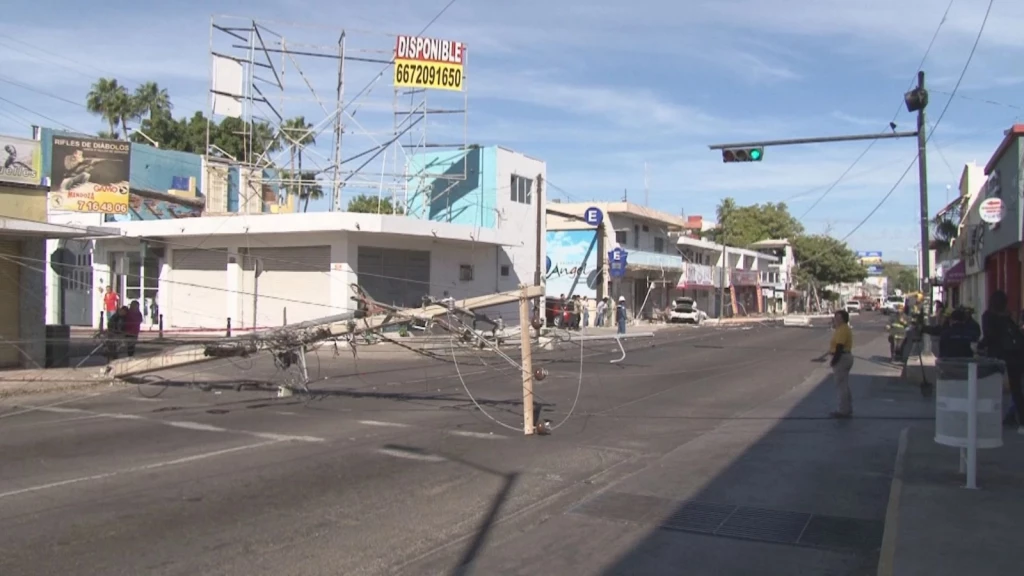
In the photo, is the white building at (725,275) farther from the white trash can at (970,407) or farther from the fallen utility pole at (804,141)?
the white trash can at (970,407)

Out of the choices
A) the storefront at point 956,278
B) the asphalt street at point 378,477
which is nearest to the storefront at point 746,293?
the storefront at point 956,278

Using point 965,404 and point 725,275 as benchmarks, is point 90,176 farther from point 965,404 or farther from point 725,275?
point 725,275

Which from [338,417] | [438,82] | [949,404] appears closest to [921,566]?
[949,404]

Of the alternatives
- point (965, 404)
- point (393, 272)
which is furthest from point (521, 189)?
point (965, 404)

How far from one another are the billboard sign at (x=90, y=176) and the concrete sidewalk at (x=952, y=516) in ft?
90.2

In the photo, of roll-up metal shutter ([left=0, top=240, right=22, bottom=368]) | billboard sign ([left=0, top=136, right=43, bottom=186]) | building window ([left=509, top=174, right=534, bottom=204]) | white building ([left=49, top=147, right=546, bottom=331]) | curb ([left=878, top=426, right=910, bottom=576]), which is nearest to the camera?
curb ([left=878, top=426, right=910, bottom=576])

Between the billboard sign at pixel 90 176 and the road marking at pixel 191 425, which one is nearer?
the road marking at pixel 191 425

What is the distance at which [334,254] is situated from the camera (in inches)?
1250

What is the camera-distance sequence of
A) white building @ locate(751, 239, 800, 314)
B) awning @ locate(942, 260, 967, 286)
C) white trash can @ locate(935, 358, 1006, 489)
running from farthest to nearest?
white building @ locate(751, 239, 800, 314) → awning @ locate(942, 260, 967, 286) → white trash can @ locate(935, 358, 1006, 489)

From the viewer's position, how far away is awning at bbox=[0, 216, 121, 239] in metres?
18.3

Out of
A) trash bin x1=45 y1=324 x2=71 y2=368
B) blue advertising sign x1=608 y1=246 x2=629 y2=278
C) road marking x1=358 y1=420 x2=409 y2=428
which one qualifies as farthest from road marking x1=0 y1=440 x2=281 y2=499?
blue advertising sign x1=608 y1=246 x2=629 y2=278

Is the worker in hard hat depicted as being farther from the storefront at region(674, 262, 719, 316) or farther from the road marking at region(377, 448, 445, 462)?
the storefront at region(674, 262, 719, 316)

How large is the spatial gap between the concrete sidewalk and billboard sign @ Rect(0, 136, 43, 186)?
19199 millimetres

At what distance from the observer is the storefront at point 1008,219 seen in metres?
19.8
